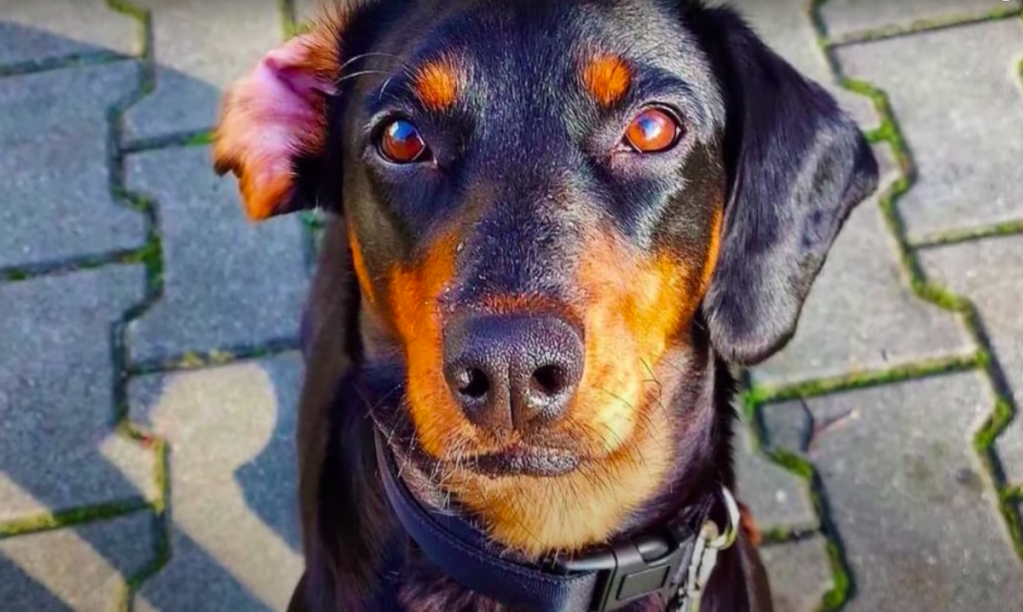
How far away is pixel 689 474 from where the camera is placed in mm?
2539

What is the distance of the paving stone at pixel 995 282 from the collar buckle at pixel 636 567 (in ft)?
5.00

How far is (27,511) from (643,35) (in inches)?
82.6

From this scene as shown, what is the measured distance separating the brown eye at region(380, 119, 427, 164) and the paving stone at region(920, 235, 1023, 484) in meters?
1.99

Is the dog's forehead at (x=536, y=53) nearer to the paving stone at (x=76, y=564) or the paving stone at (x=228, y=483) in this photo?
the paving stone at (x=228, y=483)

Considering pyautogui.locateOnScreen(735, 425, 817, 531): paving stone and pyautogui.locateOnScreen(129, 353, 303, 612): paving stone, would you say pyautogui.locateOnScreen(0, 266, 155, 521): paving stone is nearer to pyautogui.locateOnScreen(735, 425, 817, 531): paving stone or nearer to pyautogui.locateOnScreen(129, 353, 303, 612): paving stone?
pyautogui.locateOnScreen(129, 353, 303, 612): paving stone

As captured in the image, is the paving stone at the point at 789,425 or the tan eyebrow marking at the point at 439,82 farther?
the paving stone at the point at 789,425

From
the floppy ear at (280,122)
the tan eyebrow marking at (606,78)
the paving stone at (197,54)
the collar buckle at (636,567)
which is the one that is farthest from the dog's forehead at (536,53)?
the paving stone at (197,54)

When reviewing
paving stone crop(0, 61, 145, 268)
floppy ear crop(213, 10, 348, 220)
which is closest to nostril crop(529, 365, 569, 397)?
floppy ear crop(213, 10, 348, 220)

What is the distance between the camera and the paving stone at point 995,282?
3.68 metres

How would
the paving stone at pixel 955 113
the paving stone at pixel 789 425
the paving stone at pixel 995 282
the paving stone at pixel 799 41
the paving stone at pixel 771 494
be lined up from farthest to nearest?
1. the paving stone at pixel 799 41
2. the paving stone at pixel 955 113
3. the paving stone at pixel 995 282
4. the paving stone at pixel 789 425
5. the paving stone at pixel 771 494

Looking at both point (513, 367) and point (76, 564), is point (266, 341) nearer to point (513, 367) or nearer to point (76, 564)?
point (76, 564)

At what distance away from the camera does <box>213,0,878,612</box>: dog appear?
6.96 feet

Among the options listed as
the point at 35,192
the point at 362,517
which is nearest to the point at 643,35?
the point at 362,517

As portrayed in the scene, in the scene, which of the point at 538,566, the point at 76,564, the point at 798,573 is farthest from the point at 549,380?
the point at 76,564
